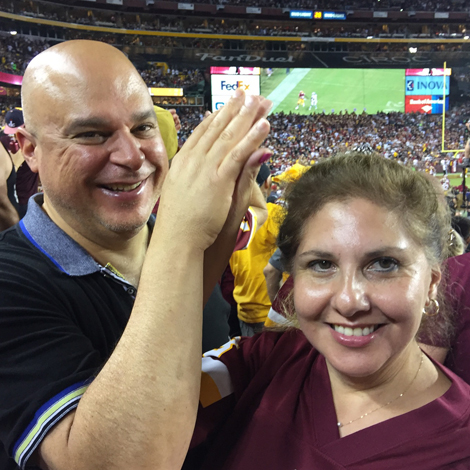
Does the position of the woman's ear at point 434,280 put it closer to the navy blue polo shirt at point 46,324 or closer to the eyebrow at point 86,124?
the navy blue polo shirt at point 46,324

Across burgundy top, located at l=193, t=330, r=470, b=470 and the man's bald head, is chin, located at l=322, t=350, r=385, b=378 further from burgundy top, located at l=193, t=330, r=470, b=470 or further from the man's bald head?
the man's bald head

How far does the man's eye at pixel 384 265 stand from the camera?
89cm

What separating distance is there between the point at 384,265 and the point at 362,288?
0.07m

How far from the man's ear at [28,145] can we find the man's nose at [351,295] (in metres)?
0.82

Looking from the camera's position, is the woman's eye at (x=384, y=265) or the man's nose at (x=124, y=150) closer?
the woman's eye at (x=384, y=265)

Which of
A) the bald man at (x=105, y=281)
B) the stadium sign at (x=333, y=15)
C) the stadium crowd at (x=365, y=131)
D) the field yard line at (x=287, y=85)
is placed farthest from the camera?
the stadium sign at (x=333, y=15)

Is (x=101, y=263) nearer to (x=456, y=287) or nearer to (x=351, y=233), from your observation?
(x=351, y=233)

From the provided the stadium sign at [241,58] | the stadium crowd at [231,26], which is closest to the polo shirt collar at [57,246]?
the stadium sign at [241,58]

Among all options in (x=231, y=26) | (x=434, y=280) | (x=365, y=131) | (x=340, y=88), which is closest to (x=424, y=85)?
(x=365, y=131)

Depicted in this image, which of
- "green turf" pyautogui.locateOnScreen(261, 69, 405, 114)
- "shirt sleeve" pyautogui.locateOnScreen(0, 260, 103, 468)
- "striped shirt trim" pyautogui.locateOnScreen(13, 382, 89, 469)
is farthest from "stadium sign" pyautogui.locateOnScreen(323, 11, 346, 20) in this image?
"striped shirt trim" pyautogui.locateOnScreen(13, 382, 89, 469)

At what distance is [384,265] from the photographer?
0.90m

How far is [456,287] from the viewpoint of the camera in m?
1.31

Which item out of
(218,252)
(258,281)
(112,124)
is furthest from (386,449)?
(258,281)

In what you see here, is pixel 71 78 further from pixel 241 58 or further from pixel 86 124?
pixel 241 58
